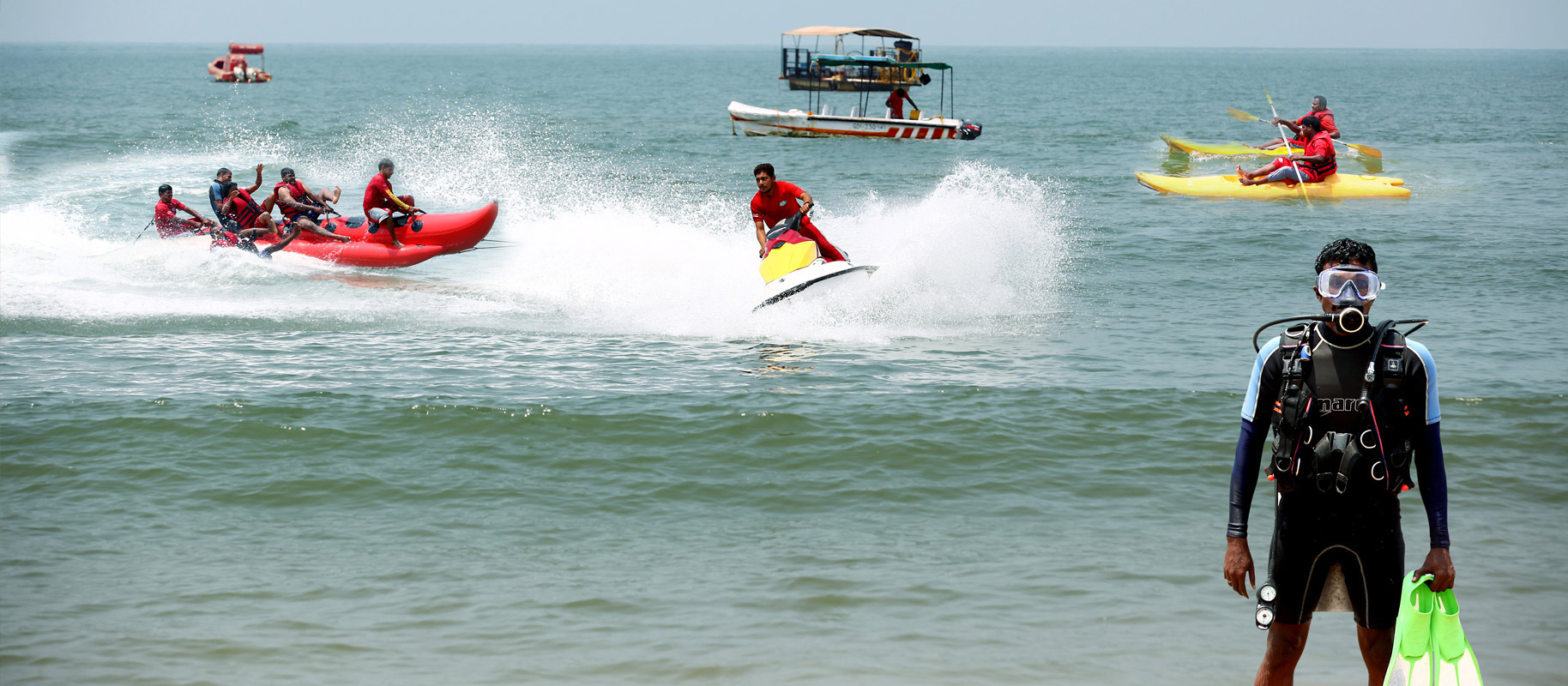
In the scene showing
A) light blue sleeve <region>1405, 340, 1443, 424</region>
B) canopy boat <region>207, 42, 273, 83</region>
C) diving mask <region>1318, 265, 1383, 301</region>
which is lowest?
light blue sleeve <region>1405, 340, 1443, 424</region>

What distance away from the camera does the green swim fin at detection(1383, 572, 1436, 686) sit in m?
3.71

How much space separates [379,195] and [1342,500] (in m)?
13.8

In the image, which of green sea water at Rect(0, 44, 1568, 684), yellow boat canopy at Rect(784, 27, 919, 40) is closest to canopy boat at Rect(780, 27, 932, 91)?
yellow boat canopy at Rect(784, 27, 919, 40)

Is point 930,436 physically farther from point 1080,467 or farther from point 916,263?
point 916,263

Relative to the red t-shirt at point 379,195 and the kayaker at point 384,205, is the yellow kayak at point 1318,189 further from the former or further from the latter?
the red t-shirt at point 379,195

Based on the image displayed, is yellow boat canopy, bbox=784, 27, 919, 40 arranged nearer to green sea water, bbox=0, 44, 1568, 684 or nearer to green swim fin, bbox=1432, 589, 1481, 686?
green sea water, bbox=0, 44, 1568, 684

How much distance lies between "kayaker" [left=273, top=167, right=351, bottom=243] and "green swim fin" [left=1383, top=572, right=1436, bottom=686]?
14.2 m

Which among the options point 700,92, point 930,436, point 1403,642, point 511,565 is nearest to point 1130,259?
point 930,436

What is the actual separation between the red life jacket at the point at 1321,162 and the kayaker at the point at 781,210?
1362 centimetres

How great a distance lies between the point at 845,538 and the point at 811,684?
175cm

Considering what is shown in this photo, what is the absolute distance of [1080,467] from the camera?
7.83m

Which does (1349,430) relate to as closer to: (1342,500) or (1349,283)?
(1342,500)

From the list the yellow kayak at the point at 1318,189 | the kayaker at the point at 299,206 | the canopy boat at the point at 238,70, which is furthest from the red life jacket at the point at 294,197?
the canopy boat at the point at 238,70

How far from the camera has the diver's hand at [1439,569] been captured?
364cm
